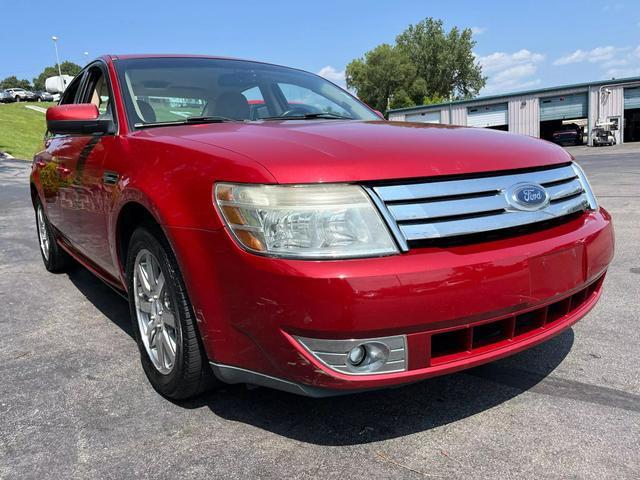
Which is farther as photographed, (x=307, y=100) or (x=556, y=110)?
(x=556, y=110)

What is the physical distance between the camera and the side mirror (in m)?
2.75

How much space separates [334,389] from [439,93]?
7665 centimetres

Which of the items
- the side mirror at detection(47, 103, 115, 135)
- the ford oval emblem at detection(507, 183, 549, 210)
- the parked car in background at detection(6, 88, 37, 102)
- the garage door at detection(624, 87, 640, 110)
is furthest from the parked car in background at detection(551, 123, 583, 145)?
the parked car in background at detection(6, 88, 37, 102)

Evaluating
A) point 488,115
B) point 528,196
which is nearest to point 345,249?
point 528,196

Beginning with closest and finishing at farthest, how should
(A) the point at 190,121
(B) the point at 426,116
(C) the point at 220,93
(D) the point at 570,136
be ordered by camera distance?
(A) the point at 190,121, (C) the point at 220,93, (D) the point at 570,136, (B) the point at 426,116

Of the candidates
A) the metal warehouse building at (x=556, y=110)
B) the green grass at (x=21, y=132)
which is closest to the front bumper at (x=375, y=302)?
the green grass at (x=21, y=132)

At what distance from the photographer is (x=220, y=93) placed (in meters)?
3.08

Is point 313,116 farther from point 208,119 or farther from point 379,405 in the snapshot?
point 379,405

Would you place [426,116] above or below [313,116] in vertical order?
above

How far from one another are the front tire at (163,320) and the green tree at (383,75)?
67896 mm

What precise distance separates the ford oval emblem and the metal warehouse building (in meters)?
35.0

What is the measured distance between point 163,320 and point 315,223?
1021 millimetres

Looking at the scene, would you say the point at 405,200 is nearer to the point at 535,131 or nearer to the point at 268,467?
the point at 268,467

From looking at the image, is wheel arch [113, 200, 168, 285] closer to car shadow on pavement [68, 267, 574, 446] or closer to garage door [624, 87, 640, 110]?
car shadow on pavement [68, 267, 574, 446]
